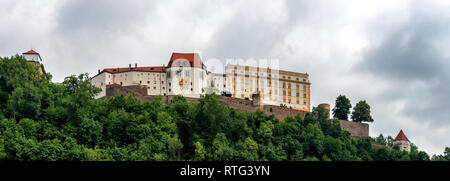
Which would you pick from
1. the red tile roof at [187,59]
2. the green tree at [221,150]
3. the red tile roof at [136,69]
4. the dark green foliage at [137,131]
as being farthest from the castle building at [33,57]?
the green tree at [221,150]

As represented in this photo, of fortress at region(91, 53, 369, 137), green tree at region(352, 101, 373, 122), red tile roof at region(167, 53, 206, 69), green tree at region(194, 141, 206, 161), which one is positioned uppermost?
red tile roof at region(167, 53, 206, 69)

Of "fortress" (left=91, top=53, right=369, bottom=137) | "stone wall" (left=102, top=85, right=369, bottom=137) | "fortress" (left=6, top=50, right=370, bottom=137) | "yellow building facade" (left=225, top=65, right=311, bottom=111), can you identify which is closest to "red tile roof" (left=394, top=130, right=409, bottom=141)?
"fortress" (left=6, top=50, right=370, bottom=137)

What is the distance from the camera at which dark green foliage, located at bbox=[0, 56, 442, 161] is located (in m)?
59.5

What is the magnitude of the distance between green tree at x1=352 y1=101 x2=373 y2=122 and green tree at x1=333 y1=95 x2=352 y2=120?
0.94 meters

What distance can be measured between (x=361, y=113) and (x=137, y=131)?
38304mm

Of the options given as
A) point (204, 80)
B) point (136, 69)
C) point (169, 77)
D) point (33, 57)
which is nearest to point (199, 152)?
point (33, 57)

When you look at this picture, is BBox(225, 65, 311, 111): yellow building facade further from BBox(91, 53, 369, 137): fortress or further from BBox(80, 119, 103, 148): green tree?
BBox(80, 119, 103, 148): green tree

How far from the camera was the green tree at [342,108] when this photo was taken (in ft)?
304

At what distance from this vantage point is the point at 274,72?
108 meters

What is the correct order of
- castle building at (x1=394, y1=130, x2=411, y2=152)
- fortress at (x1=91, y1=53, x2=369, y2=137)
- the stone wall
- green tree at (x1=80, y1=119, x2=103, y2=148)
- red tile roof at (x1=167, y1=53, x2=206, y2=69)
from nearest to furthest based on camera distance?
Answer: green tree at (x1=80, y1=119, x2=103, y2=148) → the stone wall → fortress at (x1=91, y1=53, x2=369, y2=137) → castle building at (x1=394, y1=130, x2=411, y2=152) → red tile roof at (x1=167, y1=53, x2=206, y2=69)

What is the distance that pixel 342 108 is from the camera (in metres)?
92.8

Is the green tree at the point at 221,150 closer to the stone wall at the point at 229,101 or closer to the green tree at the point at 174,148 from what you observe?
the green tree at the point at 174,148
